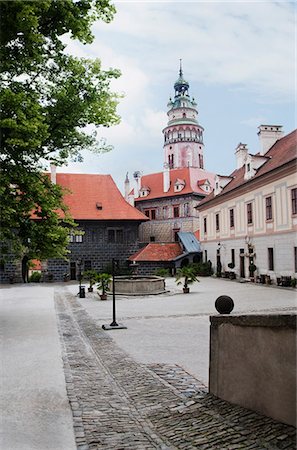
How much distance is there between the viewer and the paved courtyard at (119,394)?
185 inches

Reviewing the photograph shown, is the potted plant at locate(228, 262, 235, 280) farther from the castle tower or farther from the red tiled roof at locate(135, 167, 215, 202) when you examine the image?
the castle tower

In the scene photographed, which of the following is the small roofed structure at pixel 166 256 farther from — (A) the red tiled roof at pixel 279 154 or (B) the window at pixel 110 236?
(A) the red tiled roof at pixel 279 154

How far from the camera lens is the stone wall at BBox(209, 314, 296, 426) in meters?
4.61

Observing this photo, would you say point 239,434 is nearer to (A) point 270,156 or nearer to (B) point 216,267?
(A) point 270,156

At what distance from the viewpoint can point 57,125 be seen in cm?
1416

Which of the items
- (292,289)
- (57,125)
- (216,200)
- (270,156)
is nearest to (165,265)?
(216,200)

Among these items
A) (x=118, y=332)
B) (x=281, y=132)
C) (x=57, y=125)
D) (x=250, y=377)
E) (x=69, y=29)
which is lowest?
(x=118, y=332)

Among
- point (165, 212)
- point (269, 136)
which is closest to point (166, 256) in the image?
point (165, 212)

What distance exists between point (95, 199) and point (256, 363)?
132ft

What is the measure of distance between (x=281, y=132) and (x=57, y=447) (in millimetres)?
31075

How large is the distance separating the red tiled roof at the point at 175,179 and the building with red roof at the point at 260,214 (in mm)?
11406

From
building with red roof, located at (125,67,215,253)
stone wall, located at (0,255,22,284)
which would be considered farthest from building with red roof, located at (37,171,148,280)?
building with red roof, located at (125,67,215,253)

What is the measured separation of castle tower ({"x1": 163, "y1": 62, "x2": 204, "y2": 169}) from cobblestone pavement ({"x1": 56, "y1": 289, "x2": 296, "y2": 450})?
60.2 metres

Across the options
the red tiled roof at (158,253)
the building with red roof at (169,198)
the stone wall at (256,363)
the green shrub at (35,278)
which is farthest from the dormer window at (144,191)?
the stone wall at (256,363)
